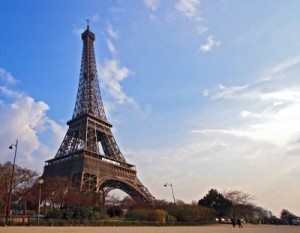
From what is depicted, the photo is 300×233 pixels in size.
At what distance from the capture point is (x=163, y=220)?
42469 millimetres

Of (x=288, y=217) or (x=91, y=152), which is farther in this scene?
(x=288, y=217)

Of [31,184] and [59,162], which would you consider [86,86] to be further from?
[31,184]

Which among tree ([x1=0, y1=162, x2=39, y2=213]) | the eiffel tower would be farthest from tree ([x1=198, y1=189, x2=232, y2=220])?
tree ([x1=0, y1=162, x2=39, y2=213])

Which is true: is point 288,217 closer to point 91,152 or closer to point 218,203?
point 218,203

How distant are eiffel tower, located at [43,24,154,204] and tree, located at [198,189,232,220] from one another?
13036 mm

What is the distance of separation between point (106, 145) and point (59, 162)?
1256 centimetres

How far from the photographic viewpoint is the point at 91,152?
62312 millimetres

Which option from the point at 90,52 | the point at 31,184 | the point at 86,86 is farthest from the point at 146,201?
the point at 90,52

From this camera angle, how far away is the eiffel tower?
2304 inches

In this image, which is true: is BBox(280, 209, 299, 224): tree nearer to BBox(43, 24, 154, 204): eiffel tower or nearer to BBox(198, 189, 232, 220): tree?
BBox(198, 189, 232, 220): tree

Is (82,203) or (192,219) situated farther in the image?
(192,219)

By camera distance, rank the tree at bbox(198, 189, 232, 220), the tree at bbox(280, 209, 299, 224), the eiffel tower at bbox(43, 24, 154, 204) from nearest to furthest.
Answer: the eiffel tower at bbox(43, 24, 154, 204), the tree at bbox(198, 189, 232, 220), the tree at bbox(280, 209, 299, 224)

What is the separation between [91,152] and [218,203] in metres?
30.1

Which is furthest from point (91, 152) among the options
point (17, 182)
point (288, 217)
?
point (288, 217)
